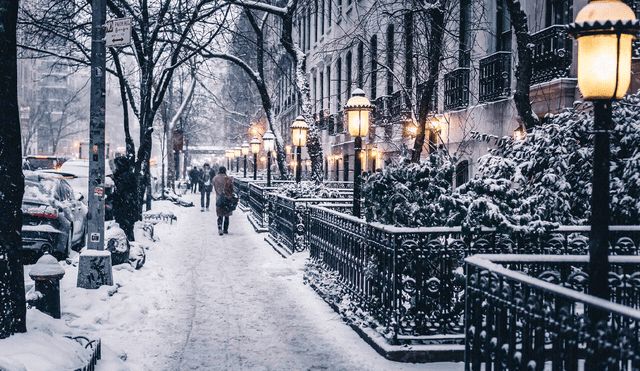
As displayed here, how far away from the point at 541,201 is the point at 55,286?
5.63 metres

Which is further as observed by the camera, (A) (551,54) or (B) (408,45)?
(B) (408,45)

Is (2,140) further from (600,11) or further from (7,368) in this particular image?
(600,11)

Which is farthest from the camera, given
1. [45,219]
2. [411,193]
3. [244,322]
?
[45,219]

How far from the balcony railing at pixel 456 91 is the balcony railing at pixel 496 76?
1203mm

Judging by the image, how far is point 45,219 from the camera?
11.3 meters

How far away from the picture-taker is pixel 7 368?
418 cm

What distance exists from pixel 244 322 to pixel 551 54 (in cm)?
962

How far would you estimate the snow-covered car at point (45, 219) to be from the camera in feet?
36.5

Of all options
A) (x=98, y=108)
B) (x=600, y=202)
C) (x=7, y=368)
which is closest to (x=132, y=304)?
(x=98, y=108)

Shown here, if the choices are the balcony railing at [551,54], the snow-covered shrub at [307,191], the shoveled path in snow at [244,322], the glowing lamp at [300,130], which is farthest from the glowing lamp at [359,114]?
the glowing lamp at [300,130]

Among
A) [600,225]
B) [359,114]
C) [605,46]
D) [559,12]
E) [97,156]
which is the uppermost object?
[559,12]

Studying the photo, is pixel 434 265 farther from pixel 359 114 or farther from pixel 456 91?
pixel 456 91

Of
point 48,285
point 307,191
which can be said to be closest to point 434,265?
point 48,285

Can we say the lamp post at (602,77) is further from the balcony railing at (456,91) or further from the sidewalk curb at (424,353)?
the balcony railing at (456,91)
